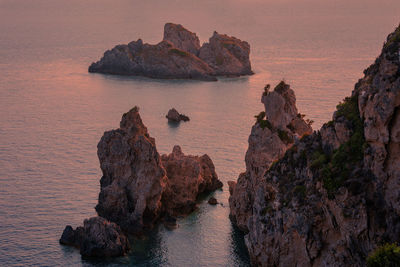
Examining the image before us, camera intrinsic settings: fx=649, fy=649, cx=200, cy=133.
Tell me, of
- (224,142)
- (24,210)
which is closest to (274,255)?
(24,210)

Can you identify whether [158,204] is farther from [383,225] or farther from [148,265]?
[383,225]

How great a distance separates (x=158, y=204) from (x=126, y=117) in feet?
50.1

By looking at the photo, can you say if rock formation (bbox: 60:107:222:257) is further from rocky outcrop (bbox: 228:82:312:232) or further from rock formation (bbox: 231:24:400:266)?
rock formation (bbox: 231:24:400:266)

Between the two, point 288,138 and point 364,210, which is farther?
point 288,138

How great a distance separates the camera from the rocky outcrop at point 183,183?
10075 cm

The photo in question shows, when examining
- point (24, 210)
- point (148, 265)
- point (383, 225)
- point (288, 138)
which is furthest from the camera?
point (24, 210)

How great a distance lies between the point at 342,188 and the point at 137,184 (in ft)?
127

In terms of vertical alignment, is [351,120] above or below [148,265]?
above

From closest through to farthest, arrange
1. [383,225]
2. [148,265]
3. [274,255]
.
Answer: [383,225] → [274,255] → [148,265]

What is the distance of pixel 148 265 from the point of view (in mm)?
84250

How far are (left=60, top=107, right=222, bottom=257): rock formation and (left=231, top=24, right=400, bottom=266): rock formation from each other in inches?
862

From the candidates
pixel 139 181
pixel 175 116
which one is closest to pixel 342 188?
pixel 139 181

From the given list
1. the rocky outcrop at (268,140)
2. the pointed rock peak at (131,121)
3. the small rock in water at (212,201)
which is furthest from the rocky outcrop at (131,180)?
the rocky outcrop at (268,140)

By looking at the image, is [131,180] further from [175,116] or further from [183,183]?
[175,116]
